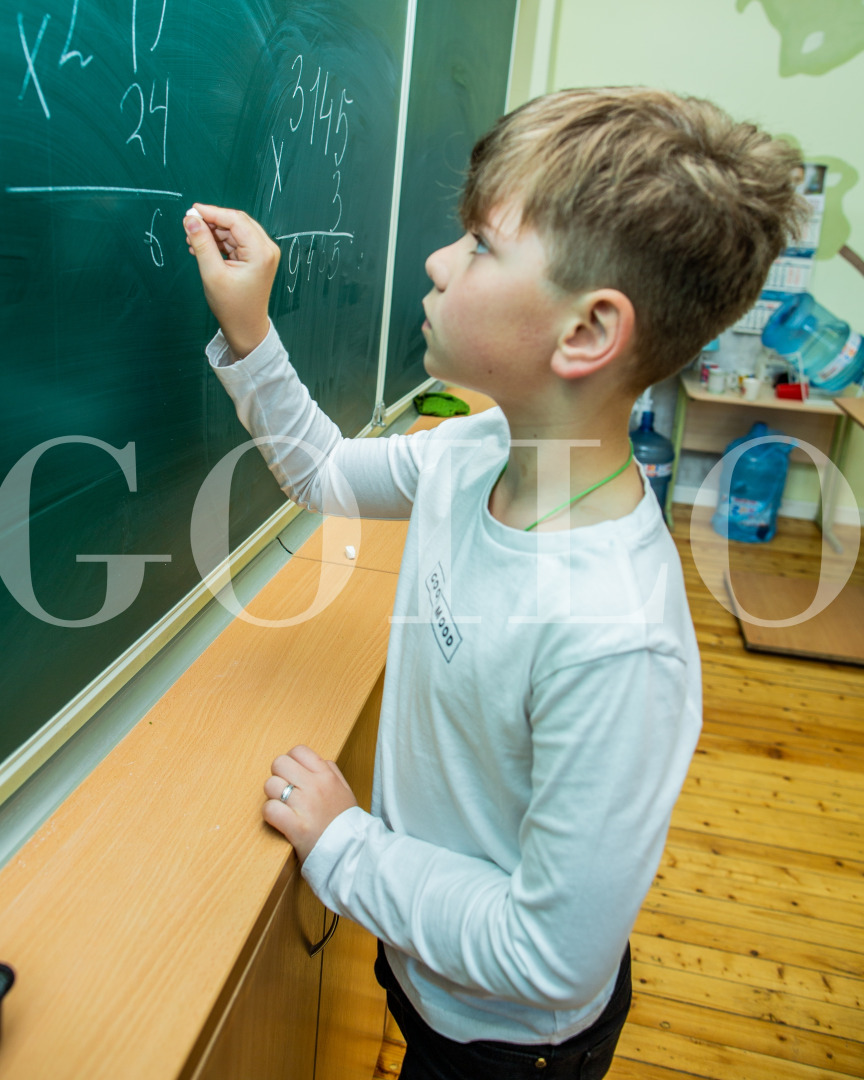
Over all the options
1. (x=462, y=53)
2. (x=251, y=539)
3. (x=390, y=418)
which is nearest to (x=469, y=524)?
(x=251, y=539)

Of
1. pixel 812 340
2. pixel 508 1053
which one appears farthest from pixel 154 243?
pixel 812 340

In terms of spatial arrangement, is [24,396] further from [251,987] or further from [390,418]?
[390,418]

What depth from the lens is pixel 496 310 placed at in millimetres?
645

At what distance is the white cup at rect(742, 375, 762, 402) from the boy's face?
3242mm

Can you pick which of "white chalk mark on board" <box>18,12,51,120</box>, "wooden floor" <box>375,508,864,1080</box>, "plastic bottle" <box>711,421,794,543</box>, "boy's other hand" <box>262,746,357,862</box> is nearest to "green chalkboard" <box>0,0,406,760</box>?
"white chalk mark on board" <box>18,12,51,120</box>

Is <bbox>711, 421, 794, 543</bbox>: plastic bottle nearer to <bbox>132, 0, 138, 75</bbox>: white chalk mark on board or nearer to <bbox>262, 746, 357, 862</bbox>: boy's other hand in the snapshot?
<bbox>262, 746, 357, 862</bbox>: boy's other hand

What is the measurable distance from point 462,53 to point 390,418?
41.0 inches

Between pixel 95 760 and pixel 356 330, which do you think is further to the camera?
pixel 356 330

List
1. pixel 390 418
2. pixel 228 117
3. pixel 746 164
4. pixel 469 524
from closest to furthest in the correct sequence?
pixel 746 164 → pixel 469 524 → pixel 228 117 → pixel 390 418

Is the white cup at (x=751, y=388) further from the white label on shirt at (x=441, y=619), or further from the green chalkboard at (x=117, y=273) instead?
the white label on shirt at (x=441, y=619)

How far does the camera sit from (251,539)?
1224 mm

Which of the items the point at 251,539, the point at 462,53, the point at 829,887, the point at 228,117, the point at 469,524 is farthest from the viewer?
the point at 462,53

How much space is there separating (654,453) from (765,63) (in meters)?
1.75

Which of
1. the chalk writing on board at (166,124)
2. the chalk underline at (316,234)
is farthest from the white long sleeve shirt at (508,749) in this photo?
the chalk underline at (316,234)
